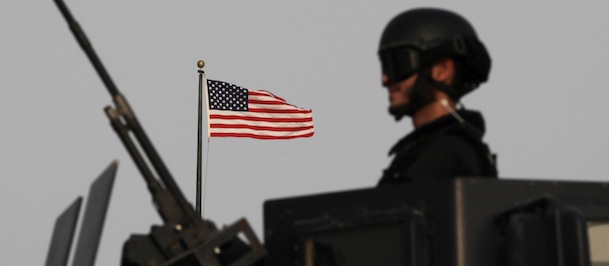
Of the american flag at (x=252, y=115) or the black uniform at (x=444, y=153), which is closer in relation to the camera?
the black uniform at (x=444, y=153)

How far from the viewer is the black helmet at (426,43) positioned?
29.2 ft

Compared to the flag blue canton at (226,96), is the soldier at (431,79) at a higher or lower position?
lower

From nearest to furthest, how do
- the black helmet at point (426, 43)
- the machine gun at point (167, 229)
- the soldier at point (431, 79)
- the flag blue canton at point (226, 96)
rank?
the machine gun at point (167, 229) → the soldier at point (431, 79) → the black helmet at point (426, 43) → the flag blue canton at point (226, 96)

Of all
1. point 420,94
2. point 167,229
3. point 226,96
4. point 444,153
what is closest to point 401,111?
point 420,94

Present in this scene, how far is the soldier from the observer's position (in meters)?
8.70

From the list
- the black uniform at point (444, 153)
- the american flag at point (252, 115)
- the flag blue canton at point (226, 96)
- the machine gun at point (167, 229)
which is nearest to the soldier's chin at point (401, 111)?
the black uniform at point (444, 153)

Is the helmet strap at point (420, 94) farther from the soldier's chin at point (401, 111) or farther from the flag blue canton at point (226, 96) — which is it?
the flag blue canton at point (226, 96)

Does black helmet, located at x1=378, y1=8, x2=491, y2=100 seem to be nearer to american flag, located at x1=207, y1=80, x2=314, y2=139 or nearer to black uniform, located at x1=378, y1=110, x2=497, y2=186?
black uniform, located at x1=378, y1=110, x2=497, y2=186

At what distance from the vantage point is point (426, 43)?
350 inches

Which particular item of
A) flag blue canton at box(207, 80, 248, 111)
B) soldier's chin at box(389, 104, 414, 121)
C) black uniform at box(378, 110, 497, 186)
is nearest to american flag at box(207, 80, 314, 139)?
flag blue canton at box(207, 80, 248, 111)

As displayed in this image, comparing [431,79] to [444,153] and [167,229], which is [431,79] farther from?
[167,229]

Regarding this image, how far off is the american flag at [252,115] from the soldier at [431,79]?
22942mm

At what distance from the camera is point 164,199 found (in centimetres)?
873

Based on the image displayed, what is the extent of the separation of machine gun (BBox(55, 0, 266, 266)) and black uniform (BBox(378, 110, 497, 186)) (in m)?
Result: 0.88
